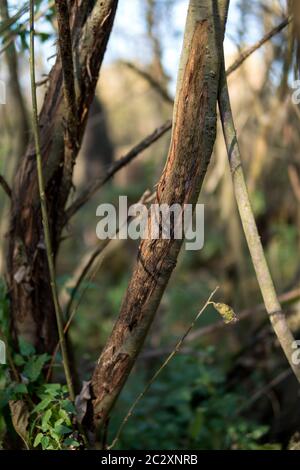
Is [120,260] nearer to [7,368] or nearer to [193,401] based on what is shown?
[193,401]

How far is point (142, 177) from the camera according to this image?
13898 millimetres

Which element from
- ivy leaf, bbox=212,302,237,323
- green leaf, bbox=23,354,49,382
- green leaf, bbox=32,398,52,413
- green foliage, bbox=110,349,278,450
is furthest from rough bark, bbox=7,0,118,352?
green foliage, bbox=110,349,278,450

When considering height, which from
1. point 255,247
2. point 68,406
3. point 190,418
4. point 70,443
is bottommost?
point 190,418

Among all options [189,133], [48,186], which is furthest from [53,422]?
[189,133]

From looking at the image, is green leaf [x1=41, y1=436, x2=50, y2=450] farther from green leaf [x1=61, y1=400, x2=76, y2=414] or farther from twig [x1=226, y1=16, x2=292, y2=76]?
twig [x1=226, y1=16, x2=292, y2=76]

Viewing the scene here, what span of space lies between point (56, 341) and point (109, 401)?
1.56 feet

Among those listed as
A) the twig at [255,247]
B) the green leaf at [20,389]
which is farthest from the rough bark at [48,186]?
the twig at [255,247]

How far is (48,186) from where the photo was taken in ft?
8.28

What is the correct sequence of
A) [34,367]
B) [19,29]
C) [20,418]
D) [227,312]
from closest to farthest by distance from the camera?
[227,312] < [20,418] < [34,367] < [19,29]

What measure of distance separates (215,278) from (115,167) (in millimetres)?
6748

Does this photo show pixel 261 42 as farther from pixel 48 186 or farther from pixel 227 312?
pixel 227 312

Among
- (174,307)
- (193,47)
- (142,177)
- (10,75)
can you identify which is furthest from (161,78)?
(142,177)

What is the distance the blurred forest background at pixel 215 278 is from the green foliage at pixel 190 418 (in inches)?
0.4

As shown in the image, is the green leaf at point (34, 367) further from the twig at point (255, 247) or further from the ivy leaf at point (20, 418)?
the twig at point (255, 247)
